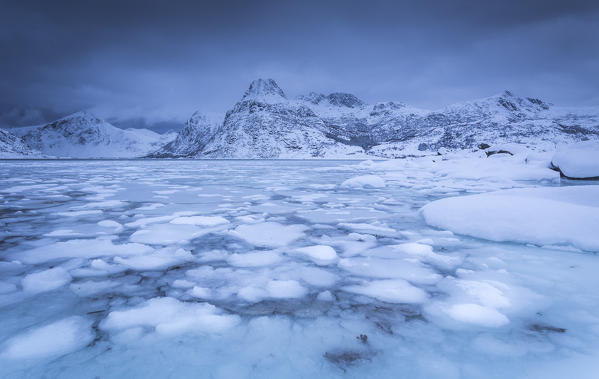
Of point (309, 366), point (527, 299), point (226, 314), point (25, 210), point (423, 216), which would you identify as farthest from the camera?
point (25, 210)

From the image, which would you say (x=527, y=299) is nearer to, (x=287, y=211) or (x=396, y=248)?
(x=396, y=248)

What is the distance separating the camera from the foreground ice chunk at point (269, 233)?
341 centimetres

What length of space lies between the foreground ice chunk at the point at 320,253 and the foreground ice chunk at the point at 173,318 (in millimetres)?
1114

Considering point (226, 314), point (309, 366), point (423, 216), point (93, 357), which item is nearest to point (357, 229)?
point (423, 216)

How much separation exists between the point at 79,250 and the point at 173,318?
1.77 meters

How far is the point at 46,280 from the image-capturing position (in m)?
2.33

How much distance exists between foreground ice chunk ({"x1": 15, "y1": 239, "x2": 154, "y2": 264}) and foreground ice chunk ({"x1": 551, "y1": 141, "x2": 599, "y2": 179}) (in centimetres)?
1387

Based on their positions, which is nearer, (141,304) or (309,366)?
(309,366)

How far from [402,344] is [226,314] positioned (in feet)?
3.20

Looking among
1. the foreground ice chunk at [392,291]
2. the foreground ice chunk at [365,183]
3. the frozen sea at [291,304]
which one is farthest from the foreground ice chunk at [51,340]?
the foreground ice chunk at [365,183]

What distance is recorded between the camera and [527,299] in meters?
2.09

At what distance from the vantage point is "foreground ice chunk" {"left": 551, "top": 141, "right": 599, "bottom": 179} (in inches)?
434

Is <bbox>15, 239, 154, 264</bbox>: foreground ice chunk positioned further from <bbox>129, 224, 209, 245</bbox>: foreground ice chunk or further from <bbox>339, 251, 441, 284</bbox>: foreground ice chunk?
<bbox>339, 251, 441, 284</bbox>: foreground ice chunk

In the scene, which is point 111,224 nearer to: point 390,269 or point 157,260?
point 157,260
